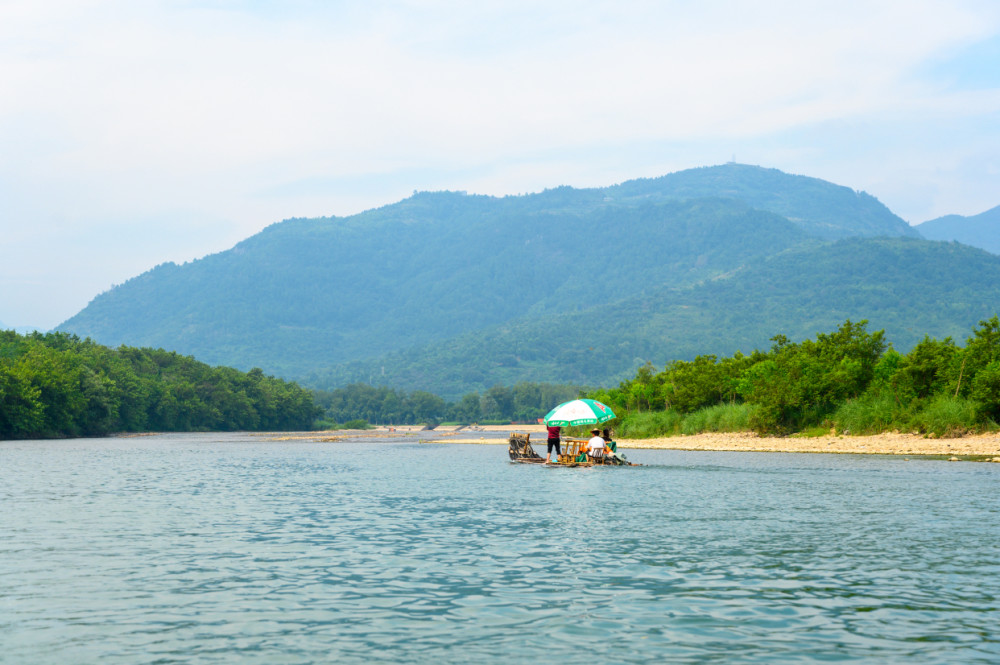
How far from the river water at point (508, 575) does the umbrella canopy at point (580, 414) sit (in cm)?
1275

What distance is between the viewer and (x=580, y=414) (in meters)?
53.0

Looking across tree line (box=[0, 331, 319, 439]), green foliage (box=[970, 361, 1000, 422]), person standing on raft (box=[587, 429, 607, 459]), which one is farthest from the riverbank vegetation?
tree line (box=[0, 331, 319, 439])

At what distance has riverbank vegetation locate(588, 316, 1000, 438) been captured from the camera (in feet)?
195

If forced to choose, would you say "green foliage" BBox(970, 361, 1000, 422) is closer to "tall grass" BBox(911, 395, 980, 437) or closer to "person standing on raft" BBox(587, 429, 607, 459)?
"tall grass" BBox(911, 395, 980, 437)

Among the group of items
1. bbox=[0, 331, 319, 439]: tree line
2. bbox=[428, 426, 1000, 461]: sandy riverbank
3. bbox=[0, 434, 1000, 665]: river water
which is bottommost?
bbox=[0, 434, 1000, 665]: river water

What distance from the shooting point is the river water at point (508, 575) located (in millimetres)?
13945

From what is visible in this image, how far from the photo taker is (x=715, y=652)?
13445 mm

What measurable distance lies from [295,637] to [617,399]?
96.1 metres

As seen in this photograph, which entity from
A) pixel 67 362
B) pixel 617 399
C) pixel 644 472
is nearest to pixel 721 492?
pixel 644 472

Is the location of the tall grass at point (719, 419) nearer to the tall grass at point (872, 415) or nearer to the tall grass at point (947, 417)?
the tall grass at point (872, 415)

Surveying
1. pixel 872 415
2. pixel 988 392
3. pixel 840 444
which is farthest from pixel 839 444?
pixel 988 392

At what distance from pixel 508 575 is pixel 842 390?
56362 millimetres

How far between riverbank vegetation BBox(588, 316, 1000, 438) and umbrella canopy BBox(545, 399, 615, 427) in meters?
22.9

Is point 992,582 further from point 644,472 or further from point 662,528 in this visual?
point 644,472
